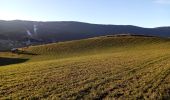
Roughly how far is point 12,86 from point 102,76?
31.6 ft

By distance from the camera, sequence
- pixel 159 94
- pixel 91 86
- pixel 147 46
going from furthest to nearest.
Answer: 1. pixel 147 46
2. pixel 91 86
3. pixel 159 94

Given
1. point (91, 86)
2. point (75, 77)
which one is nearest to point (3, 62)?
point (75, 77)

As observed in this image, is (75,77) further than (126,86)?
Yes

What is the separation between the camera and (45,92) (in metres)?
24.9

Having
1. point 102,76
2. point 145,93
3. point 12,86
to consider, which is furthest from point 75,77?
point 145,93

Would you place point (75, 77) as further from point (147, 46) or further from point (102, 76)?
point (147, 46)

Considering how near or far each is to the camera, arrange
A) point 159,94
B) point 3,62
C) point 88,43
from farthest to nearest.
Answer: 1. point 88,43
2. point 3,62
3. point 159,94

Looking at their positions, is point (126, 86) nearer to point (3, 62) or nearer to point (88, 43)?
point (3, 62)

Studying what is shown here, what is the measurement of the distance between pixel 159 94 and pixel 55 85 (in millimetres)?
9115

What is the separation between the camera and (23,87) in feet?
90.8

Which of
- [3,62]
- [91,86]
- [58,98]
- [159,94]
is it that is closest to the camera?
[58,98]

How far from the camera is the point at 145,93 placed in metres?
25.0

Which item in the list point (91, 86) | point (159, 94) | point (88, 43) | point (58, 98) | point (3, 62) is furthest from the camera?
point (88, 43)

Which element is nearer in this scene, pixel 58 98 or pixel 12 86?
pixel 58 98
